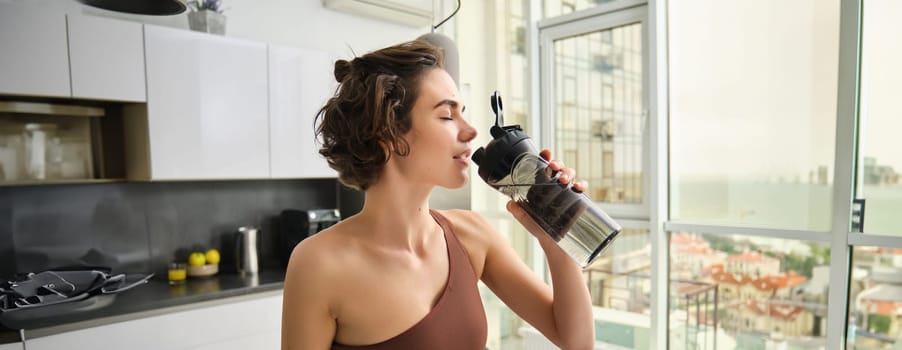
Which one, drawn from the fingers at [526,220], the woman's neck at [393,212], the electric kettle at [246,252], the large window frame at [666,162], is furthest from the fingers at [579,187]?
the electric kettle at [246,252]

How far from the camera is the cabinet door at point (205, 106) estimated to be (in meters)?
2.19

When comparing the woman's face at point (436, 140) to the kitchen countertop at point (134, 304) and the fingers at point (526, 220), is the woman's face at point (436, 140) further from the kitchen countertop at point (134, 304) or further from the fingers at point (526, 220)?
the kitchen countertop at point (134, 304)

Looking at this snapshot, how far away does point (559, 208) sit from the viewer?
2.89 ft

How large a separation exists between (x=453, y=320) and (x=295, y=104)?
1.97m

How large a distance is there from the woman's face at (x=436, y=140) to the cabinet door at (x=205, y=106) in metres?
1.74

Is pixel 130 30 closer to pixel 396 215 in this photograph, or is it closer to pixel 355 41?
pixel 355 41

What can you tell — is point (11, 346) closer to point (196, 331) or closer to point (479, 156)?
point (196, 331)

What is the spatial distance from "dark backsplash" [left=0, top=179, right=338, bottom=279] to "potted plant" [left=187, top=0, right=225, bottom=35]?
0.76 m

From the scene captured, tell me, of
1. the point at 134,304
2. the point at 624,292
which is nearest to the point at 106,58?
the point at 134,304

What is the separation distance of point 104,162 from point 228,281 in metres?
0.78

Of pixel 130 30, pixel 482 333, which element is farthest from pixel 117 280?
pixel 482 333

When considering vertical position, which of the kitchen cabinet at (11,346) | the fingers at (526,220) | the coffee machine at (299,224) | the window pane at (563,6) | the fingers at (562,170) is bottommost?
the kitchen cabinet at (11,346)

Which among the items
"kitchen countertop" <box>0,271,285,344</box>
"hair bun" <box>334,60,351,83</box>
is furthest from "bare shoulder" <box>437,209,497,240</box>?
"kitchen countertop" <box>0,271,285,344</box>

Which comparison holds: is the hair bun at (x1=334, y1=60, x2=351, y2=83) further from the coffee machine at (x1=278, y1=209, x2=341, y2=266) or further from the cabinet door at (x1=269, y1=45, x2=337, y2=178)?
the coffee machine at (x1=278, y1=209, x2=341, y2=266)
